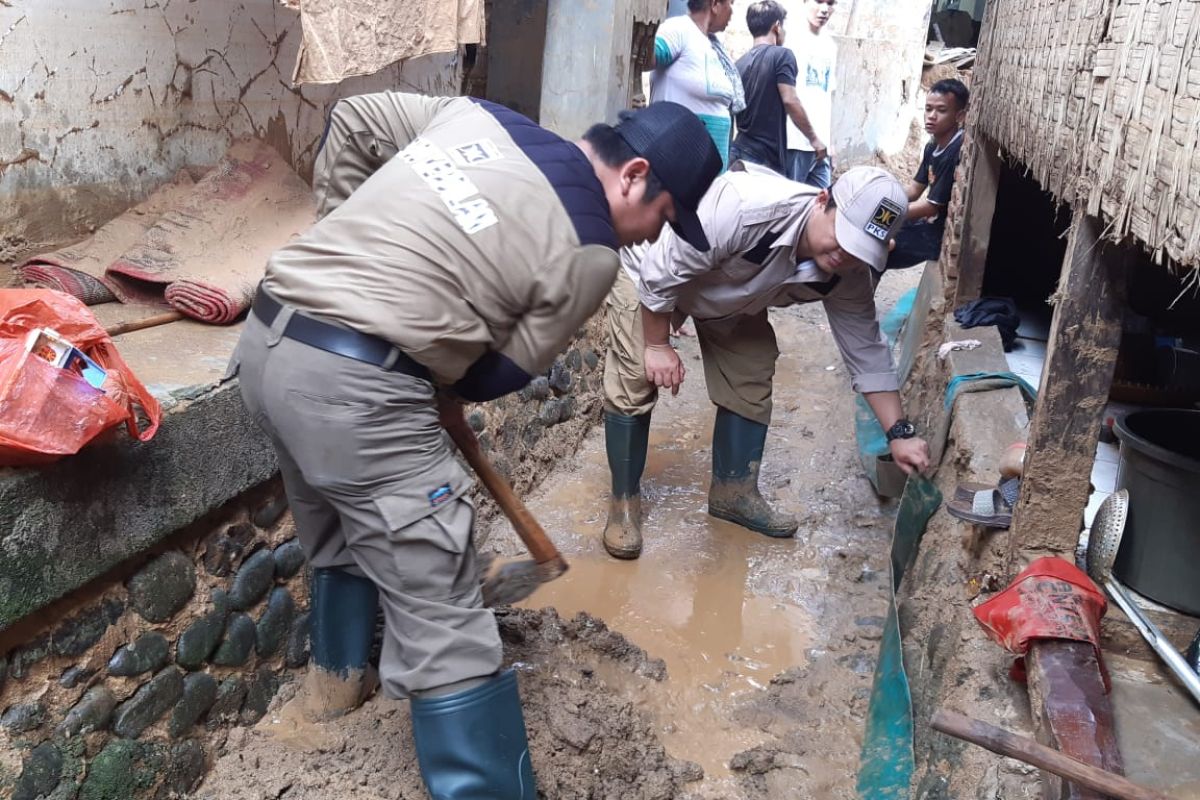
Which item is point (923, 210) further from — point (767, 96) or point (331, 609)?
point (331, 609)

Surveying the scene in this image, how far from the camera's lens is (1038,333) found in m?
4.96

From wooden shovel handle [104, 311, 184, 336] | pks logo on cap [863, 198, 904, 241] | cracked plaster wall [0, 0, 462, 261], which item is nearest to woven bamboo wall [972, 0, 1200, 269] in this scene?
pks logo on cap [863, 198, 904, 241]

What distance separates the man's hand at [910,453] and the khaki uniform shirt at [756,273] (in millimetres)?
264

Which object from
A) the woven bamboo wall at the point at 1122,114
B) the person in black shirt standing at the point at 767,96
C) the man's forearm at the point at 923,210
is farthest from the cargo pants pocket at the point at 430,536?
the person in black shirt standing at the point at 767,96

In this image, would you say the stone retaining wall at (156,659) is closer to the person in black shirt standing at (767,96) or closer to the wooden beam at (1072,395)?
the wooden beam at (1072,395)

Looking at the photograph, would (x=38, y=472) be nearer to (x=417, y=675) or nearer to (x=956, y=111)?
(x=417, y=675)

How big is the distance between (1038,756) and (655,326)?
2168 millimetres

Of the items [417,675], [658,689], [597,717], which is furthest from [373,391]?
[658,689]

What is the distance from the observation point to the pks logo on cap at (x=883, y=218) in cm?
282

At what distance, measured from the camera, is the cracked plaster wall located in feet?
8.86

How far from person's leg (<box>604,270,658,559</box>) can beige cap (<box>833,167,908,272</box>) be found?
0.96m

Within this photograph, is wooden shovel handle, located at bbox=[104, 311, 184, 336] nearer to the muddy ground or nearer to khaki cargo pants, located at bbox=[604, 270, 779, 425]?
the muddy ground

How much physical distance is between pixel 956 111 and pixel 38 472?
538 centimetres

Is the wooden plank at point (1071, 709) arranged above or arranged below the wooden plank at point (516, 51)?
below
